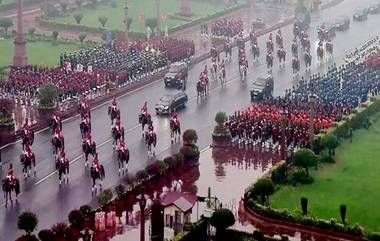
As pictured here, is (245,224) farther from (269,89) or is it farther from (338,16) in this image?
(338,16)

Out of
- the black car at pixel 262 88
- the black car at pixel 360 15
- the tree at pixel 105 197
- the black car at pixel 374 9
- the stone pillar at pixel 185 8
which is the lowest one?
the black car at pixel 374 9

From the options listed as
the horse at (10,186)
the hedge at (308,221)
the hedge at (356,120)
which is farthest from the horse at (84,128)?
the hedge at (308,221)

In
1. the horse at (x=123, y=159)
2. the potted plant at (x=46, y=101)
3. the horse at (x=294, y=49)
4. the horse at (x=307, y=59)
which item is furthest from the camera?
the horse at (x=294, y=49)

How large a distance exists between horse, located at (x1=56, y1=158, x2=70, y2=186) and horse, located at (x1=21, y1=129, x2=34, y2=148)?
222 centimetres

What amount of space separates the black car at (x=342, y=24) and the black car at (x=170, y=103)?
23320 mm

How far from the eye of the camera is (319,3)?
7519 centimetres

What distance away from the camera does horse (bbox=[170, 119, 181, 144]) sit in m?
38.9

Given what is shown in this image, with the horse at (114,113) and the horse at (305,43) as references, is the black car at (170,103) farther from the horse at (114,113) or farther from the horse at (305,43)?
the horse at (305,43)

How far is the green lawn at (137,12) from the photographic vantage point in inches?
2561

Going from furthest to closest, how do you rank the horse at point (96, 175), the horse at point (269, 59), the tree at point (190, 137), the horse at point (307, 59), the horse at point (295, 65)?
the horse at point (307, 59)
the horse at point (269, 59)
the horse at point (295, 65)
the tree at point (190, 137)
the horse at point (96, 175)

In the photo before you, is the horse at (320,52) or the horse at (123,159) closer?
the horse at (123,159)

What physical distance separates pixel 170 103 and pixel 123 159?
860 centimetres

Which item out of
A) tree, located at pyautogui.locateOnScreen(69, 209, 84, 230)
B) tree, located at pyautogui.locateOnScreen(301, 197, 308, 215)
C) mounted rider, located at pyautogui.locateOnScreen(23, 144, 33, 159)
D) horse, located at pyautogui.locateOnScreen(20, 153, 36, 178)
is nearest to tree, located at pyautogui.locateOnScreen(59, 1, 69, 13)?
horse, located at pyautogui.locateOnScreen(20, 153, 36, 178)

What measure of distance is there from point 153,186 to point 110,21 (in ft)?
112
